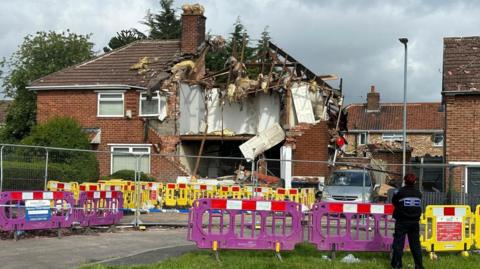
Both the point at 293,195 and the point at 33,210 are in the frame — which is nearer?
the point at 33,210

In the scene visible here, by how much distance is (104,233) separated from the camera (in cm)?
1545

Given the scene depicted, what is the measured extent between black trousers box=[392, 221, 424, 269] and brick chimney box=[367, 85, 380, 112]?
166 feet

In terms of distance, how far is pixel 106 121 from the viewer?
31406 millimetres

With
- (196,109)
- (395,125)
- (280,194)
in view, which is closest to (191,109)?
(196,109)

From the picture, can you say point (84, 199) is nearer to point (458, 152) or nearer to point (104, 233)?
point (104, 233)

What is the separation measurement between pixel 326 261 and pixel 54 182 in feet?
33.8

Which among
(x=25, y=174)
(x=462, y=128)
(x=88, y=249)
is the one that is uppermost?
(x=462, y=128)

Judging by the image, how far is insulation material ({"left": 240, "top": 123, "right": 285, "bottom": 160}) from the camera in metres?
30.5

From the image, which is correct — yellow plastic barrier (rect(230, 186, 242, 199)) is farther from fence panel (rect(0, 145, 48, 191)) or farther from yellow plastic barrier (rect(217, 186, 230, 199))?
fence panel (rect(0, 145, 48, 191))

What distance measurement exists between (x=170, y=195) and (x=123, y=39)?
43.4 metres

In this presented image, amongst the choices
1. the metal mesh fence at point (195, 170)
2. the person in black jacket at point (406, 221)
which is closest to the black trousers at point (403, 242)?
the person in black jacket at point (406, 221)

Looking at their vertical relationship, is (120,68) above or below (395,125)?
above

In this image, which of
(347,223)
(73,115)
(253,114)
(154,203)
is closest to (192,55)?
(253,114)

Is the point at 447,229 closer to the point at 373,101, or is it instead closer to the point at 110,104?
the point at 110,104
